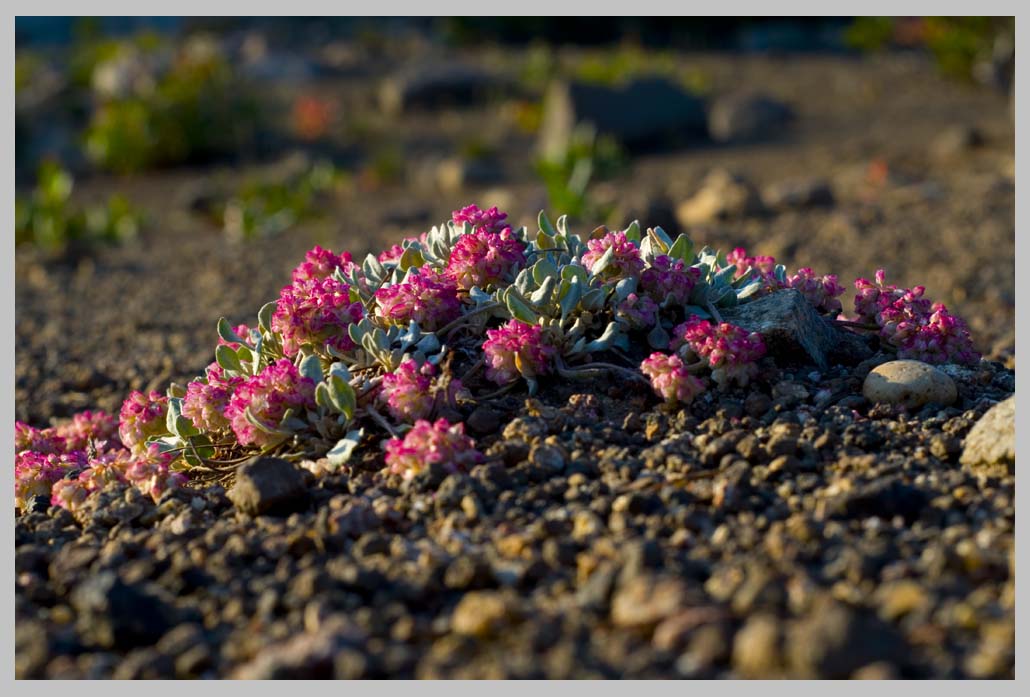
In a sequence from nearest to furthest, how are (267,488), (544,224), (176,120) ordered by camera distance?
(267,488) → (544,224) → (176,120)

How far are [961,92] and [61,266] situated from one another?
10681mm

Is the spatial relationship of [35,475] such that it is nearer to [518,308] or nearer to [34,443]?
[34,443]

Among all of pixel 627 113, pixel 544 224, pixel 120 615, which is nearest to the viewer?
pixel 120 615

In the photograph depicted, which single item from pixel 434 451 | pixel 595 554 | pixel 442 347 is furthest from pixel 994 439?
pixel 442 347

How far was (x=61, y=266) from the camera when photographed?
8.87 m

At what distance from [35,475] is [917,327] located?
8.57ft

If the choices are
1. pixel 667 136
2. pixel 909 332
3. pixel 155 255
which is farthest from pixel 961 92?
pixel 909 332

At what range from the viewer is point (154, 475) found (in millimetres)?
3264

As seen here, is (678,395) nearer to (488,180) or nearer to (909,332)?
(909,332)

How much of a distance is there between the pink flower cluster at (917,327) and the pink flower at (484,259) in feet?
3.62

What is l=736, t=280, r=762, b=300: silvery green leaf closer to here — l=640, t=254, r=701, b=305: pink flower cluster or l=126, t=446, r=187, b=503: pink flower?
l=640, t=254, r=701, b=305: pink flower cluster

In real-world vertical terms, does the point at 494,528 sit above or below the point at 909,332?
below

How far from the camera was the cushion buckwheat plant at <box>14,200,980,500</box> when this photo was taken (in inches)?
127

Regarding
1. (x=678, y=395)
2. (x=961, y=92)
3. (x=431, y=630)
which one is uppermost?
(x=961, y=92)
